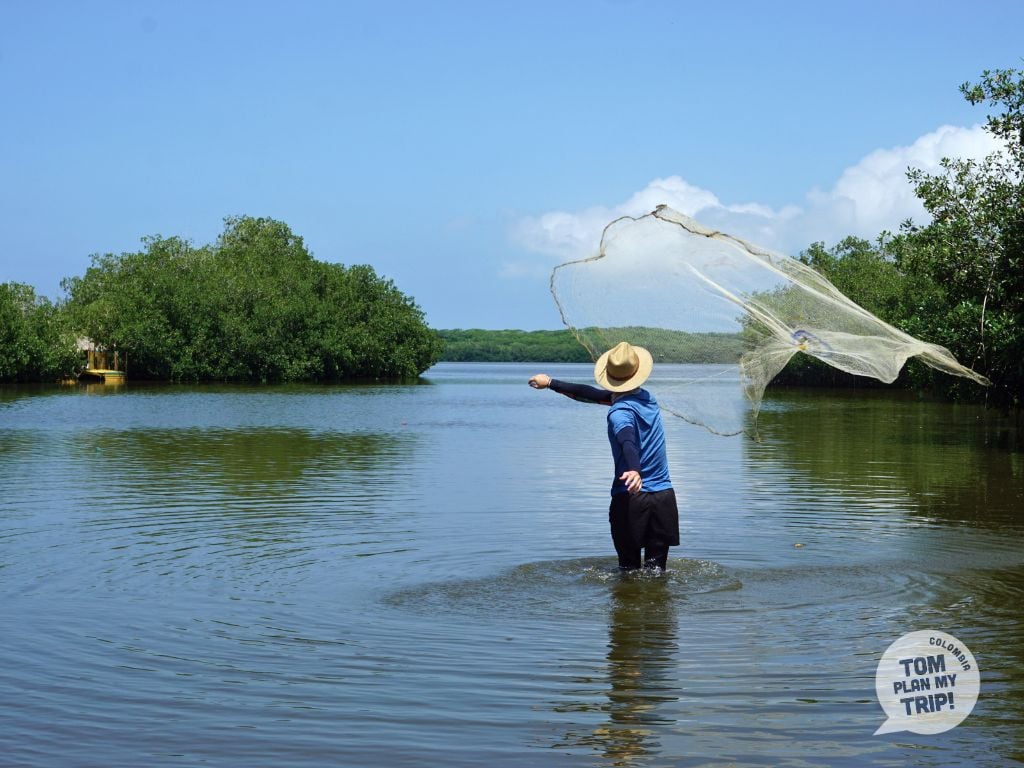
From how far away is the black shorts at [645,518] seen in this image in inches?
417

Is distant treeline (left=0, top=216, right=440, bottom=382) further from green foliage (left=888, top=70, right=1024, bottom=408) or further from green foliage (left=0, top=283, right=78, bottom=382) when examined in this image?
green foliage (left=888, top=70, right=1024, bottom=408)

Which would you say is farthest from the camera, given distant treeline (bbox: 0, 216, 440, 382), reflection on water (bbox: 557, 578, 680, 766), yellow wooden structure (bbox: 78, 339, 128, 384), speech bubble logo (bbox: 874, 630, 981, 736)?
yellow wooden structure (bbox: 78, 339, 128, 384)

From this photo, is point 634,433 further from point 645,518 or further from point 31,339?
point 31,339

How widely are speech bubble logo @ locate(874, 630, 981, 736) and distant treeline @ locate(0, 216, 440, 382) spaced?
267ft

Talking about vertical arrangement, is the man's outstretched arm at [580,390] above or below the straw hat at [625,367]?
below

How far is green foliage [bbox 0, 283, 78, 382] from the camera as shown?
268 feet

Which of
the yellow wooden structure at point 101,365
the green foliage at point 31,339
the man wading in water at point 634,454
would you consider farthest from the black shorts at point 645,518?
the yellow wooden structure at point 101,365

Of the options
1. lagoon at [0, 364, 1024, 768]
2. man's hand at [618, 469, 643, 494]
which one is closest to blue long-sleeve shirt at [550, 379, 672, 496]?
man's hand at [618, 469, 643, 494]

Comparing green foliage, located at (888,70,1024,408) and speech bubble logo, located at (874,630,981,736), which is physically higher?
green foliage, located at (888,70,1024,408)

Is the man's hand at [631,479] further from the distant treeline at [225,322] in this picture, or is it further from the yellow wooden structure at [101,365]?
the yellow wooden structure at [101,365]

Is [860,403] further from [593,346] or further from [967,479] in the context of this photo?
[593,346]

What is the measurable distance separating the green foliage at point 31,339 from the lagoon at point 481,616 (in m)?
63.9

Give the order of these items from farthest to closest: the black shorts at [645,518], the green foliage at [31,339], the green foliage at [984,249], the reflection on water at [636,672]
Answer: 1. the green foliage at [31,339]
2. the green foliage at [984,249]
3. the black shorts at [645,518]
4. the reflection on water at [636,672]

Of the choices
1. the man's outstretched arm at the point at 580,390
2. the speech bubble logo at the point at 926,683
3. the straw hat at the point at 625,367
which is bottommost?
the speech bubble logo at the point at 926,683
